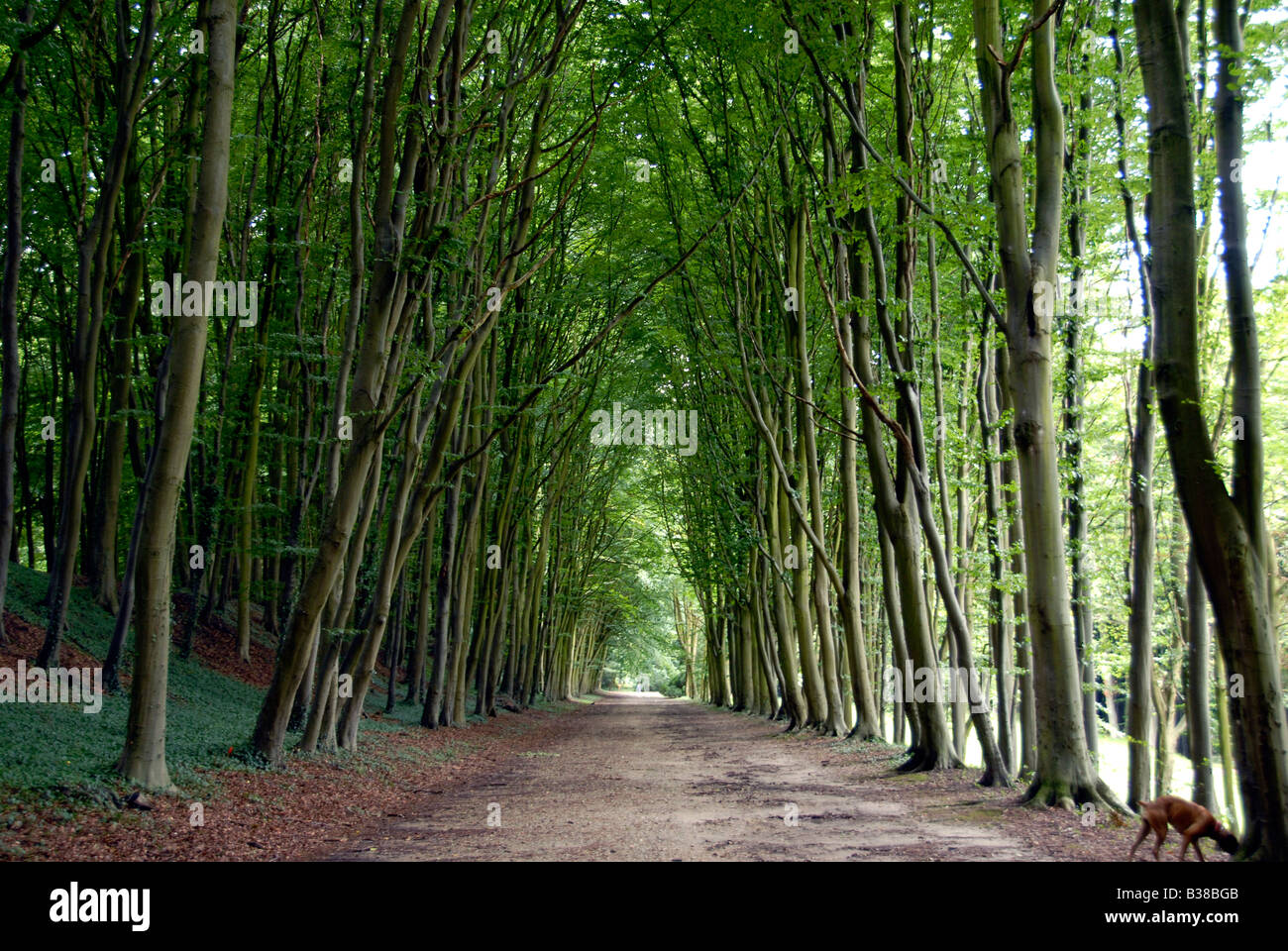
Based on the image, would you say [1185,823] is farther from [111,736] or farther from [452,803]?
[111,736]

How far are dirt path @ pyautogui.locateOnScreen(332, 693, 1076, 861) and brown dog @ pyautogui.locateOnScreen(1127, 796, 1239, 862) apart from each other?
3.31ft

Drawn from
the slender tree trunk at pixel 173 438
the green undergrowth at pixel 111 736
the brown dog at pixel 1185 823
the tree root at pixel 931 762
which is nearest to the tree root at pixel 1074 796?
the brown dog at pixel 1185 823

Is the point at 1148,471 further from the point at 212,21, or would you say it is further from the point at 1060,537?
the point at 212,21

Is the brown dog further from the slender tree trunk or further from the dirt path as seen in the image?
the slender tree trunk

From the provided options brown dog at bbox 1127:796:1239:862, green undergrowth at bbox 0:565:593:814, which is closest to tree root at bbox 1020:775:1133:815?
brown dog at bbox 1127:796:1239:862

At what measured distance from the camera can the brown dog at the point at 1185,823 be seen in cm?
512

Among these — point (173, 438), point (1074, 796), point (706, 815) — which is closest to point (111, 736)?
point (173, 438)

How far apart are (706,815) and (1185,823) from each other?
4.26 meters

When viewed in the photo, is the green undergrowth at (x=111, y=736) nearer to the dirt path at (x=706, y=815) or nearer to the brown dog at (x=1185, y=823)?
the dirt path at (x=706, y=815)

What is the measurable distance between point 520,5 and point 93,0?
556 centimetres

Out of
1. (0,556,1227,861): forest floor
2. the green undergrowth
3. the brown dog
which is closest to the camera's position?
the brown dog

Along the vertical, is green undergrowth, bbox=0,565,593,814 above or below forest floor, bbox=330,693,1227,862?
above

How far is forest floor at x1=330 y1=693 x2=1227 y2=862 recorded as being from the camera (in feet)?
21.3
